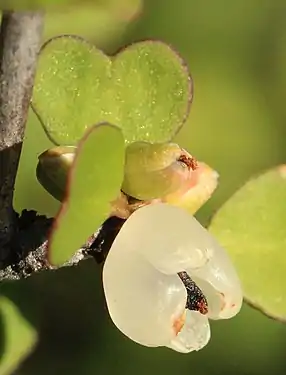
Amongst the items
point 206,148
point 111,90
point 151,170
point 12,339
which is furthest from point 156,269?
point 206,148

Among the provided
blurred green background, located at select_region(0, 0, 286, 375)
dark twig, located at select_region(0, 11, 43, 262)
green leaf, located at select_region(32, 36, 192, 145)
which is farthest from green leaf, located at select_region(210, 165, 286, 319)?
blurred green background, located at select_region(0, 0, 286, 375)

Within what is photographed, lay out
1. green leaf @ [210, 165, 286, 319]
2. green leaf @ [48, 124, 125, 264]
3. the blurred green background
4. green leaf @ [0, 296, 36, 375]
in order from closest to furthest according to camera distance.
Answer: green leaf @ [48, 124, 125, 264], green leaf @ [210, 165, 286, 319], green leaf @ [0, 296, 36, 375], the blurred green background

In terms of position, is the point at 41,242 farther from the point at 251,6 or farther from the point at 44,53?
the point at 251,6

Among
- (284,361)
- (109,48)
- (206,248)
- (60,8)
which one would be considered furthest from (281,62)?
(60,8)

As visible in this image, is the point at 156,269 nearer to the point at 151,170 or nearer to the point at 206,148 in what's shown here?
the point at 151,170

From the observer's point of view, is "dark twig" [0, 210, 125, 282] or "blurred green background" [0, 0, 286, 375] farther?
"blurred green background" [0, 0, 286, 375]

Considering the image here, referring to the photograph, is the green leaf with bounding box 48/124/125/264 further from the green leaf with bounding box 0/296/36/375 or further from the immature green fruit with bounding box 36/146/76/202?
the green leaf with bounding box 0/296/36/375

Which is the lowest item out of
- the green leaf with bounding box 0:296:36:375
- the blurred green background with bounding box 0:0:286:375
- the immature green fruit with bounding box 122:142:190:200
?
the blurred green background with bounding box 0:0:286:375

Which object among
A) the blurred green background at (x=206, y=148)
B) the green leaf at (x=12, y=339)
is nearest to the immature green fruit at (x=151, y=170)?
the green leaf at (x=12, y=339)
